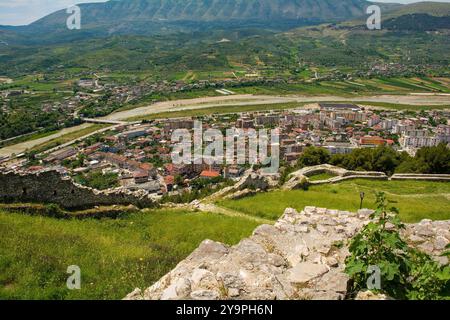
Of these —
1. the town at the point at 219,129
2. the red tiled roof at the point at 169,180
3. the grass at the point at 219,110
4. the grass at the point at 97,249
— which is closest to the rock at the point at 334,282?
the grass at the point at 97,249

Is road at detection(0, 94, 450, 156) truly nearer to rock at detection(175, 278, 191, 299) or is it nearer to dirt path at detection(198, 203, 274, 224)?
dirt path at detection(198, 203, 274, 224)

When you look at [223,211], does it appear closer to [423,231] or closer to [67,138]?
[423,231]

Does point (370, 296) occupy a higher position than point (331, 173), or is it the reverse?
point (370, 296)

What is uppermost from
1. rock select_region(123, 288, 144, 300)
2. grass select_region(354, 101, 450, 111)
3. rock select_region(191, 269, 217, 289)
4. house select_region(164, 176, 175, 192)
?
rock select_region(191, 269, 217, 289)

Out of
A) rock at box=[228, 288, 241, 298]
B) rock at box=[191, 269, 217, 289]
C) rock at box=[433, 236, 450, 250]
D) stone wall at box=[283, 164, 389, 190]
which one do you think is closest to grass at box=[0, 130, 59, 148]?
stone wall at box=[283, 164, 389, 190]

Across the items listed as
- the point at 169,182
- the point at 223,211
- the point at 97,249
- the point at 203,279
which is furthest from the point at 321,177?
the point at 169,182
